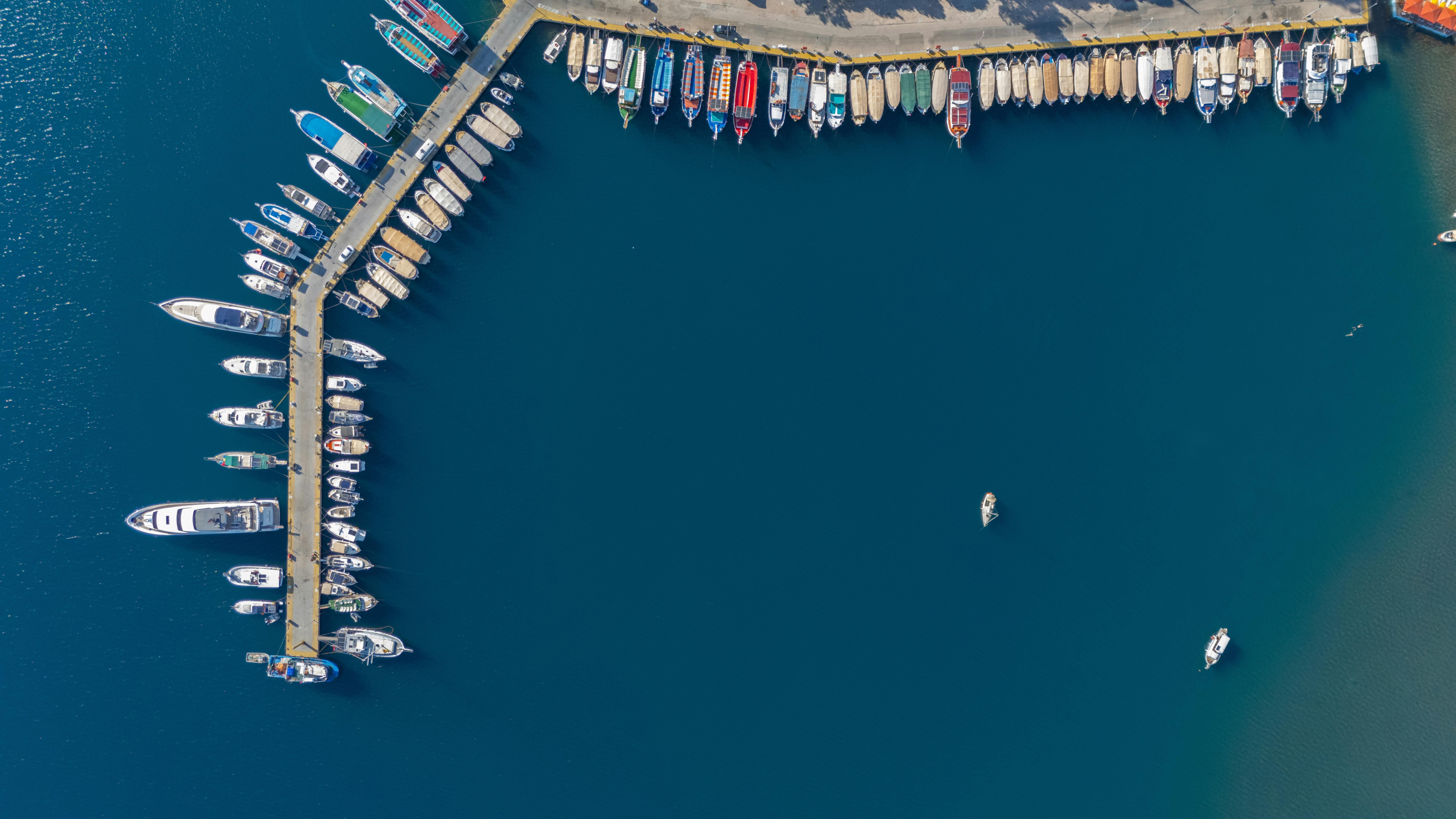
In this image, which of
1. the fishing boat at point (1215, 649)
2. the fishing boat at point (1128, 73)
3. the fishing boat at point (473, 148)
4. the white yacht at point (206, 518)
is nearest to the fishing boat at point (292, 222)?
the fishing boat at point (473, 148)

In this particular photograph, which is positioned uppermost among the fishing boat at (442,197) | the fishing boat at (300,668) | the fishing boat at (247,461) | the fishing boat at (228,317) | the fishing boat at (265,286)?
the fishing boat at (442,197)

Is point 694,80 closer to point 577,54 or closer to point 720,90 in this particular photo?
point 720,90

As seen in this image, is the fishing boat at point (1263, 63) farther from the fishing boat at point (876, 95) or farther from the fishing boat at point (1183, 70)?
the fishing boat at point (876, 95)

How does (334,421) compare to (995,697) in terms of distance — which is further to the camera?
(995,697)

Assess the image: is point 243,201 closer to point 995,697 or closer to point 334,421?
point 334,421

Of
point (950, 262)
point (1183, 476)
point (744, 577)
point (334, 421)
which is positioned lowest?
point (744, 577)

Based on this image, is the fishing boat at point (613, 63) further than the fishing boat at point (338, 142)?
Yes

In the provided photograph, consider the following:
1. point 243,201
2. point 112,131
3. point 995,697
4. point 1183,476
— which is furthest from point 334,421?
point 1183,476
